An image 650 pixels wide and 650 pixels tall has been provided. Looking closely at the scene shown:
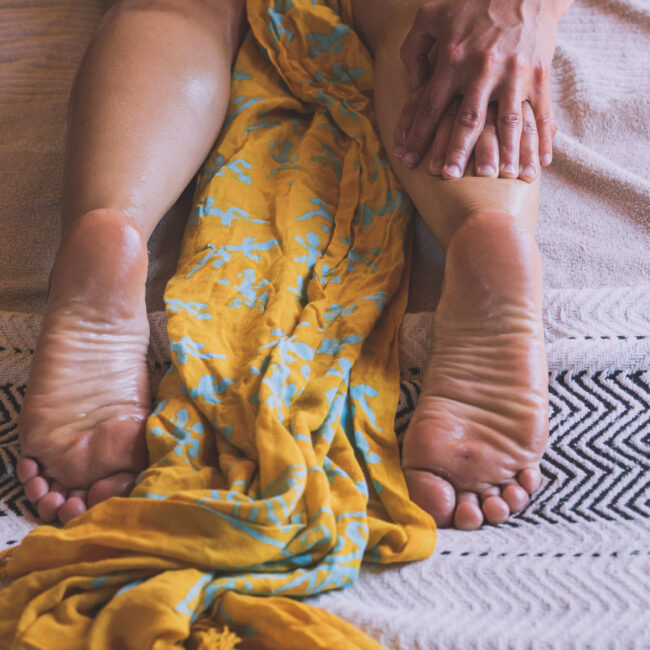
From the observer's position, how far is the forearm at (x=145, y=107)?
3.27 ft

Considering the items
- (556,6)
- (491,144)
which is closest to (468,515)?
(491,144)

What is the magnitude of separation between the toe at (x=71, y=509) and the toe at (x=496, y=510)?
0.41 m

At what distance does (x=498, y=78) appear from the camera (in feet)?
3.42

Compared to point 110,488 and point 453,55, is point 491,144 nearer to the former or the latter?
point 453,55

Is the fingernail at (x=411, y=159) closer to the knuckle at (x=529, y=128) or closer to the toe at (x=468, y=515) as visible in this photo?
the knuckle at (x=529, y=128)

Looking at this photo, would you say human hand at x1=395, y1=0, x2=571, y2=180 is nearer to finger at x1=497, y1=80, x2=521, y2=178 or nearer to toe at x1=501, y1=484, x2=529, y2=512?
finger at x1=497, y1=80, x2=521, y2=178

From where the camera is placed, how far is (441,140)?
1.03 m

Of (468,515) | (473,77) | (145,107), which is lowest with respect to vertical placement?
(468,515)

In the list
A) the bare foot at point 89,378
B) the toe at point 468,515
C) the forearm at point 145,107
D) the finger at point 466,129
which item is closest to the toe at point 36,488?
the bare foot at point 89,378

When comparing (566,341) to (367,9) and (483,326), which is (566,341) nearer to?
(483,326)

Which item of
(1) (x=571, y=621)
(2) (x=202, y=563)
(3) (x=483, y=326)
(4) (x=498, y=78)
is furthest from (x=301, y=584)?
(4) (x=498, y=78)

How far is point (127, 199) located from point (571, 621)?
26.5 inches

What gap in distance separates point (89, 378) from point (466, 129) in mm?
545

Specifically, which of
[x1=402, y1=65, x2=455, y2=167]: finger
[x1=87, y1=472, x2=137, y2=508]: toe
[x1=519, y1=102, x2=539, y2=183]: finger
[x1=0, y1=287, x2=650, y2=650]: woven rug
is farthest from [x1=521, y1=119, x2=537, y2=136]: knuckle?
[x1=87, y1=472, x2=137, y2=508]: toe
